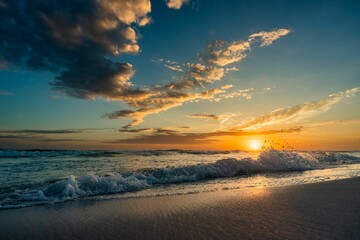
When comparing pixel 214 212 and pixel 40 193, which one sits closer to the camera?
pixel 214 212

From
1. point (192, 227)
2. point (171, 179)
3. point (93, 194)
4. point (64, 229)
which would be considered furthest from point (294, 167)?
point (64, 229)

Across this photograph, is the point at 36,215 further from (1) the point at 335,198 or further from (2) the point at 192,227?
(1) the point at 335,198

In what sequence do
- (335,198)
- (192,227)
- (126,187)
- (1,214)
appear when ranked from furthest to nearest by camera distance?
(126,187), (335,198), (1,214), (192,227)

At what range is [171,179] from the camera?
39.0 ft

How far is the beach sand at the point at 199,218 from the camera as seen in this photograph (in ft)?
13.2

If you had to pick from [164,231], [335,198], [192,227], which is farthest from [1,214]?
[335,198]

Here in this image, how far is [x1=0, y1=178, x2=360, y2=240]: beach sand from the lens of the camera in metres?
4.03

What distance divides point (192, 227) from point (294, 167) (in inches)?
573

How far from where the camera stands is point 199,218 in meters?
4.99

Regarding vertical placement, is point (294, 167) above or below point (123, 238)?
above

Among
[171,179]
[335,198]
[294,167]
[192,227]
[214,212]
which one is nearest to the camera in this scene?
[192,227]

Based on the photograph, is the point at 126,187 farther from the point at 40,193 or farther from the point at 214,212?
the point at 214,212

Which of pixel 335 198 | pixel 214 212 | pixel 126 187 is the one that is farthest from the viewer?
pixel 126 187

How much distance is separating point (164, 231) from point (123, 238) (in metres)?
0.67
